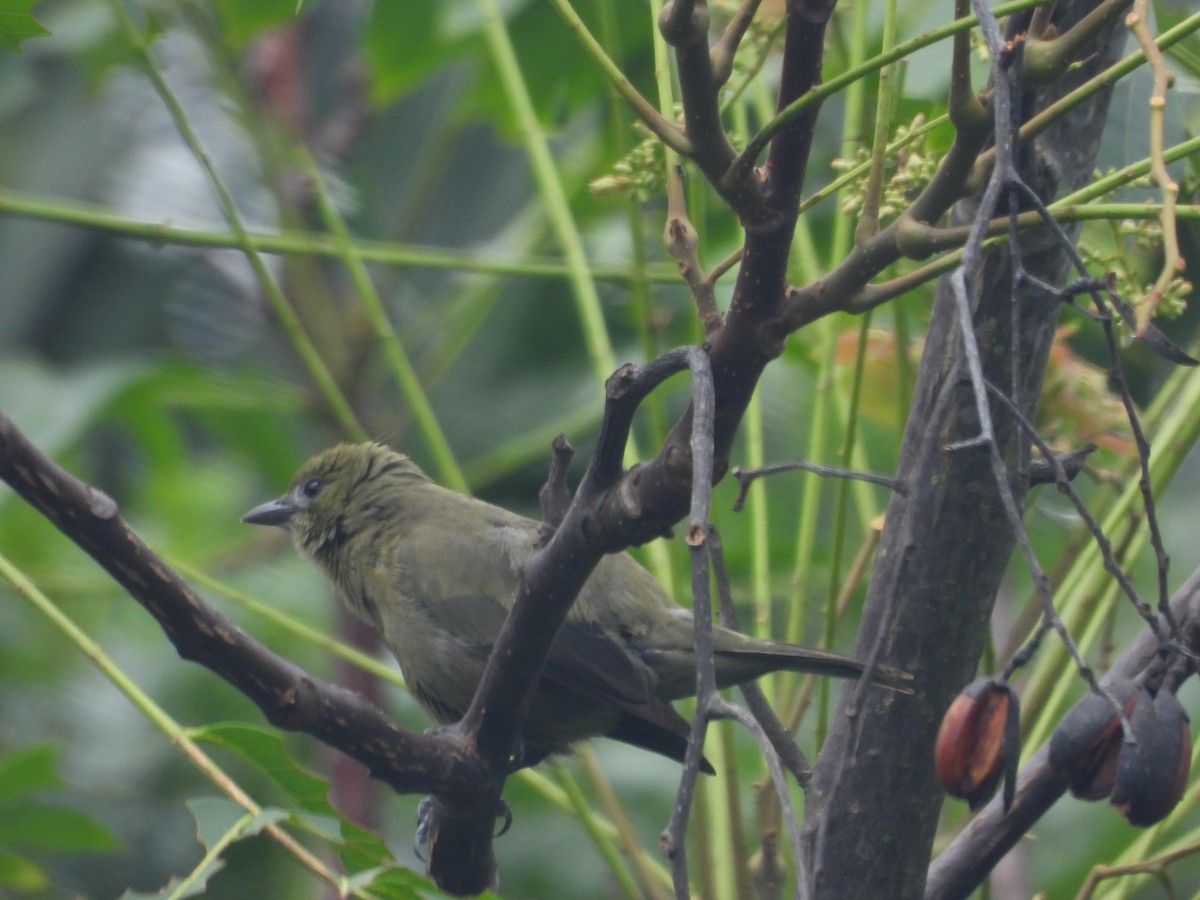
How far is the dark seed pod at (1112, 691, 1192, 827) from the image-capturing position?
1.50m

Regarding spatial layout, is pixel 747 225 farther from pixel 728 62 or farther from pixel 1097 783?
pixel 1097 783

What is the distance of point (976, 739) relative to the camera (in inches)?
62.2


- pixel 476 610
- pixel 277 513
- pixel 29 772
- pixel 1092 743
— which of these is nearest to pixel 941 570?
pixel 1092 743

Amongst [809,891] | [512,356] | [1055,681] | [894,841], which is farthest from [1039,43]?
[512,356]

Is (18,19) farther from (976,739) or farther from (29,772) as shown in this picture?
(976,739)

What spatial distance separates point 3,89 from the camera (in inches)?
230

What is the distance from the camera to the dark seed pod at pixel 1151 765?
1504 mm

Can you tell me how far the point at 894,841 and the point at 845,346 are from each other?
124cm

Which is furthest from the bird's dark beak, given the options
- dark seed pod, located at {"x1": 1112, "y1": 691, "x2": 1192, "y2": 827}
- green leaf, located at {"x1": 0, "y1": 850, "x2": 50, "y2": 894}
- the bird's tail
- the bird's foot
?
dark seed pod, located at {"x1": 1112, "y1": 691, "x2": 1192, "y2": 827}

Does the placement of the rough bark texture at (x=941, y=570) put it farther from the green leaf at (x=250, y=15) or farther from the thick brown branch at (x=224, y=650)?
the green leaf at (x=250, y=15)

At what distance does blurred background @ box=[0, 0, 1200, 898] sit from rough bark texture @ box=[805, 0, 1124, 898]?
1.01 m

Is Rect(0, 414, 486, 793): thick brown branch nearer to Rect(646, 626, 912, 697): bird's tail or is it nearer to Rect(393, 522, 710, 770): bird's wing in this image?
Rect(646, 626, 912, 697): bird's tail

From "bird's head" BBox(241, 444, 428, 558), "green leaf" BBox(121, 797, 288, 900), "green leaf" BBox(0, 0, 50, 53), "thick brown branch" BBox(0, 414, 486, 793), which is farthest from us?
"bird's head" BBox(241, 444, 428, 558)

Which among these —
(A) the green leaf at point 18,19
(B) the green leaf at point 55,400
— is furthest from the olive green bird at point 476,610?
(A) the green leaf at point 18,19
